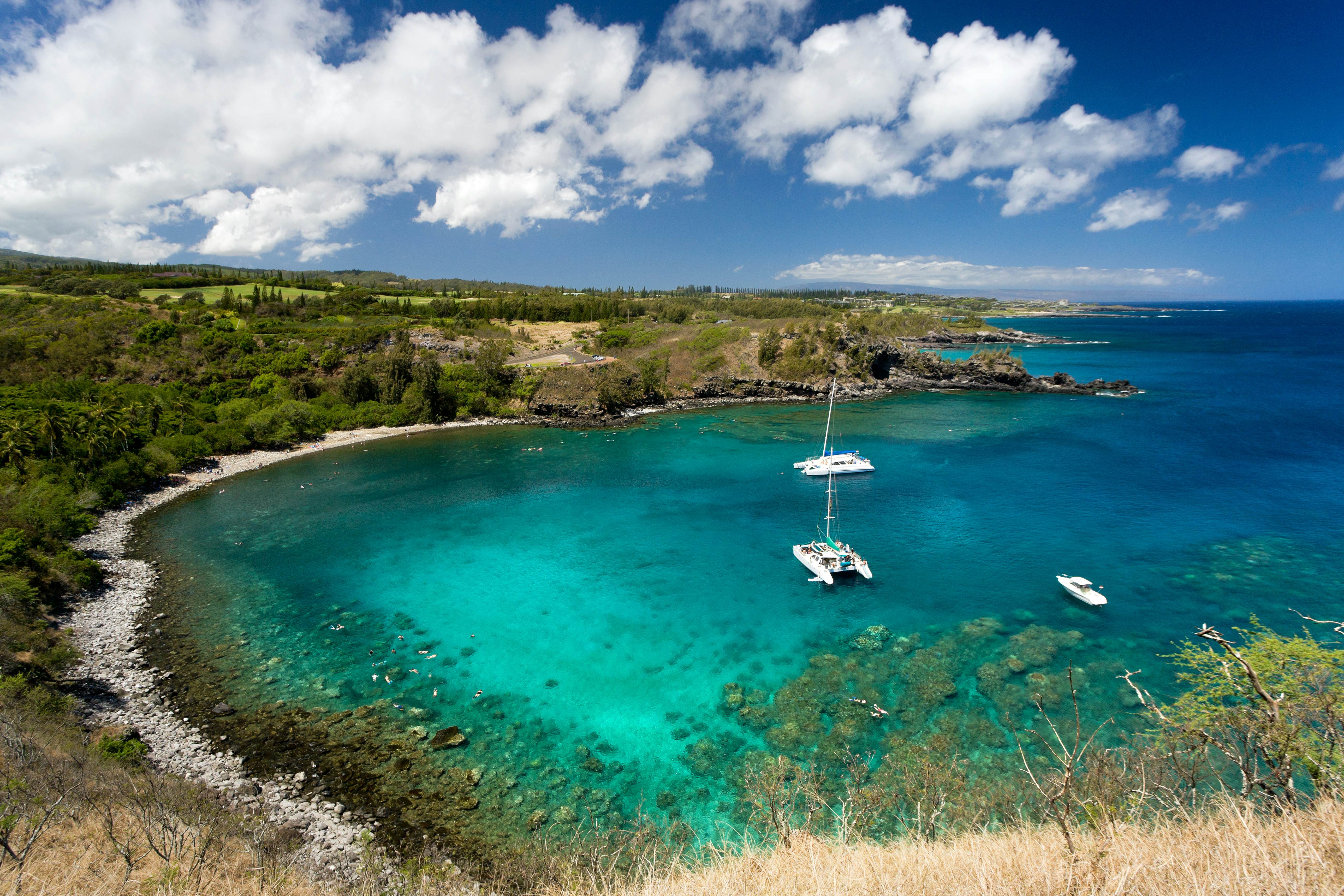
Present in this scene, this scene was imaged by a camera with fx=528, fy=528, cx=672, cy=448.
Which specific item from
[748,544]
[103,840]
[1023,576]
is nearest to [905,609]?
[1023,576]

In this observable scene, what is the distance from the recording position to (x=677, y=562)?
31.1m

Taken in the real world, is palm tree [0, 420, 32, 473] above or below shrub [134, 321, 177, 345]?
below

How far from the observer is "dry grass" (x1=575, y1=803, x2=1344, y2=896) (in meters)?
5.45

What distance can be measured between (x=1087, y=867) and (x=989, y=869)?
1022mm

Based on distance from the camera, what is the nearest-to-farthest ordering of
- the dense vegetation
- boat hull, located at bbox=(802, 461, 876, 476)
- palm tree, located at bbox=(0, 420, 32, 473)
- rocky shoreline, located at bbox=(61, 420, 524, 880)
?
rocky shoreline, located at bbox=(61, 420, 524, 880) → the dense vegetation → palm tree, located at bbox=(0, 420, 32, 473) → boat hull, located at bbox=(802, 461, 876, 476)

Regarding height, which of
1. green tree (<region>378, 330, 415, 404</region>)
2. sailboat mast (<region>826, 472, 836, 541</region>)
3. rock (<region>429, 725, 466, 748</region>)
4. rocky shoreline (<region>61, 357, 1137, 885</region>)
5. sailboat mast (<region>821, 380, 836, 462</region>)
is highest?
green tree (<region>378, 330, 415, 404</region>)

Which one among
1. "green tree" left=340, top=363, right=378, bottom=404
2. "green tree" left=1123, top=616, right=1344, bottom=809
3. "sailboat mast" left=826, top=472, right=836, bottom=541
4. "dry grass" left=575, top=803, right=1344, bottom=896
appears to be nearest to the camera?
"dry grass" left=575, top=803, right=1344, bottom=896

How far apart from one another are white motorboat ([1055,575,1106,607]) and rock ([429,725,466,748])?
89.8ft

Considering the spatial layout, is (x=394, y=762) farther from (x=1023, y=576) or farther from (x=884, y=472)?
(x=884, y=472)

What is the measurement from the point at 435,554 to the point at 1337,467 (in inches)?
2774

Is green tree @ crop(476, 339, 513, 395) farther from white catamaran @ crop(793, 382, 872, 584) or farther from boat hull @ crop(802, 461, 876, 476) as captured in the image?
white catamaran @ crop(793, 382, 872, 584)

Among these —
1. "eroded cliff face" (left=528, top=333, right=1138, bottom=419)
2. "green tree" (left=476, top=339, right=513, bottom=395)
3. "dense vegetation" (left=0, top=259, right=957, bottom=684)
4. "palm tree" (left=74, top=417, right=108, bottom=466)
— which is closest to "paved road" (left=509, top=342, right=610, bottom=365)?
"dense vegetation" (left=0, top=259, right=957, bottom=684)

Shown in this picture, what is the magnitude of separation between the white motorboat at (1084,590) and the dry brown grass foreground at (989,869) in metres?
18.6

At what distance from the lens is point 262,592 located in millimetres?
27594
